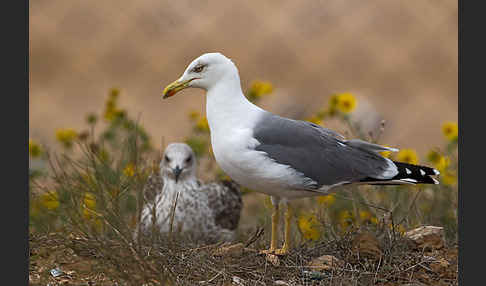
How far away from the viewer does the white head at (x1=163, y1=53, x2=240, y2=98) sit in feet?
11.8

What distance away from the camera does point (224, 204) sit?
4875 millimetres

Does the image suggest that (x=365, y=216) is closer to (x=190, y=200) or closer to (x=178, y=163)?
(x=190, y=200)

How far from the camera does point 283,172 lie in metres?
3.39

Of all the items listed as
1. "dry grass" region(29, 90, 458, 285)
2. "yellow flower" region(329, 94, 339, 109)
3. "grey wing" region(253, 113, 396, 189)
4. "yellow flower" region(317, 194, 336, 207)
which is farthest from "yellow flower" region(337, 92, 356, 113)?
"grey wing" region(253, 113, 396, 189)

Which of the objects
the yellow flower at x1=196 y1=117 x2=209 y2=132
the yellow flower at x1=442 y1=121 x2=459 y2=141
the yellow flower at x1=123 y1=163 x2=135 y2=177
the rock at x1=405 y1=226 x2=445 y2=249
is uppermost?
the yellow flower at x1=196 y1=117 x2=209 y2=132

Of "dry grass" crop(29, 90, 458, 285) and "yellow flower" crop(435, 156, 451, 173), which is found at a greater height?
"yellow flower" crop(435, 156, 451, 173)

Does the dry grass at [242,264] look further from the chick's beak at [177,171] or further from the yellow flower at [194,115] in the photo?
the yellow flower at [194,115]

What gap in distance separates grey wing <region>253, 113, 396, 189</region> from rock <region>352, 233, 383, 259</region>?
30 centimetres

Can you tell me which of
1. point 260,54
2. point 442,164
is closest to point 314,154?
point 442,164

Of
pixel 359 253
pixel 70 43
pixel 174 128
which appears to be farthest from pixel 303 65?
pixel 359 253

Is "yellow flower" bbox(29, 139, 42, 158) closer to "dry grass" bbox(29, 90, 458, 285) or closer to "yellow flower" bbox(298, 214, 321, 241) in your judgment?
"dry grass" bbox(29, 90, 458, 285)

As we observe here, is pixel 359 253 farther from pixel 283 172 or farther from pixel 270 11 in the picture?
pixel 270 11

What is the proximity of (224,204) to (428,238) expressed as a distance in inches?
63.9

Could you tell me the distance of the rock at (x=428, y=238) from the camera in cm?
368
